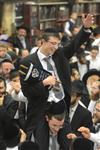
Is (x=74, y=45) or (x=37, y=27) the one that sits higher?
(x=74, y=45)

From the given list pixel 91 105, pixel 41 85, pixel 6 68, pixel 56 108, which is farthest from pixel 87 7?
pixel 56 108

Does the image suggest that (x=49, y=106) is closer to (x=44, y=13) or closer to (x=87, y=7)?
(x=44, y=13)

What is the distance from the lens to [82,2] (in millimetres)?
14828

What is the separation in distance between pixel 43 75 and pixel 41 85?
26cm

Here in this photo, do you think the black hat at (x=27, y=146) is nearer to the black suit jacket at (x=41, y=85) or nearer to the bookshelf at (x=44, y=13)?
the black suit jacket at (x=41, y=85)

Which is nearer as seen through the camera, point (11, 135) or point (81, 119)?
point (11, 135)

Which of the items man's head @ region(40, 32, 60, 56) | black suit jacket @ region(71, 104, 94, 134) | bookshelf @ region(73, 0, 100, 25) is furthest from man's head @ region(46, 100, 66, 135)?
bookshelf @ region(73, 0, 100, 25)

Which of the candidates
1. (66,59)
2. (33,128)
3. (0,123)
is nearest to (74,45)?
(66,59)

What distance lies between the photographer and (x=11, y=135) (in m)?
3.70

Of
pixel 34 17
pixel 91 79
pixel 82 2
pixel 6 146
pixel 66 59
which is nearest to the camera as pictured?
pixel 6 146

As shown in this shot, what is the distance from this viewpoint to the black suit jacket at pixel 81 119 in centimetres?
452

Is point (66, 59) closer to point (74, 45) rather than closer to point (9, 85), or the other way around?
point (74, 45)

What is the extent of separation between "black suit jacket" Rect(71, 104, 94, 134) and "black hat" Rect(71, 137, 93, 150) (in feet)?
2.27

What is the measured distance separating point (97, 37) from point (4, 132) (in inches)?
253
